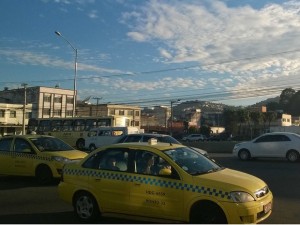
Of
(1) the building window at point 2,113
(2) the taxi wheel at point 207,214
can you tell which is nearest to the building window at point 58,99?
(1) the building window at point 2,113

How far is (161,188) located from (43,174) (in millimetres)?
6608

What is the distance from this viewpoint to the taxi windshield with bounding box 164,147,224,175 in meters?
7.23

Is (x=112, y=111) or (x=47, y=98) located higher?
(x=47, y=98)

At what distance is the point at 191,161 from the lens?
7547 millimetres

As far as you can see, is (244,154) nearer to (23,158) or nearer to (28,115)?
(23,158)

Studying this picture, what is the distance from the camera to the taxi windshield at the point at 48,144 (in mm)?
13156

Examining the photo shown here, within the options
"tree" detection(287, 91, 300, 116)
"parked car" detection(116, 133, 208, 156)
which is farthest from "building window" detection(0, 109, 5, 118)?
"tree" detection(287, 91, 300, 116)

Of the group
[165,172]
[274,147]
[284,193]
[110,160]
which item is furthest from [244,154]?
[165,172]

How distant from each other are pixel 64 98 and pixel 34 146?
90009 mm

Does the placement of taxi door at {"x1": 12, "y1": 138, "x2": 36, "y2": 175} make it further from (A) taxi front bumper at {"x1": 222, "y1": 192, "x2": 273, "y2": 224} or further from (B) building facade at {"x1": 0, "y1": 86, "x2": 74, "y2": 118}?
(B) building facade at {"x1": 0, "y1": 86, "x2": 74, "y2": 118}

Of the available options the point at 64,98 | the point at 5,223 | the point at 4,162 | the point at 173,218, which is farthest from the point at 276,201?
the point at 64,98

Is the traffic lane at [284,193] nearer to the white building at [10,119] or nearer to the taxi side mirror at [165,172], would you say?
the taxi side mirror at [165,172]

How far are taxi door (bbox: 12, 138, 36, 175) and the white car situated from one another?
13553mm

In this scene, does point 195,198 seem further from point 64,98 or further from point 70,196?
point 64,98
